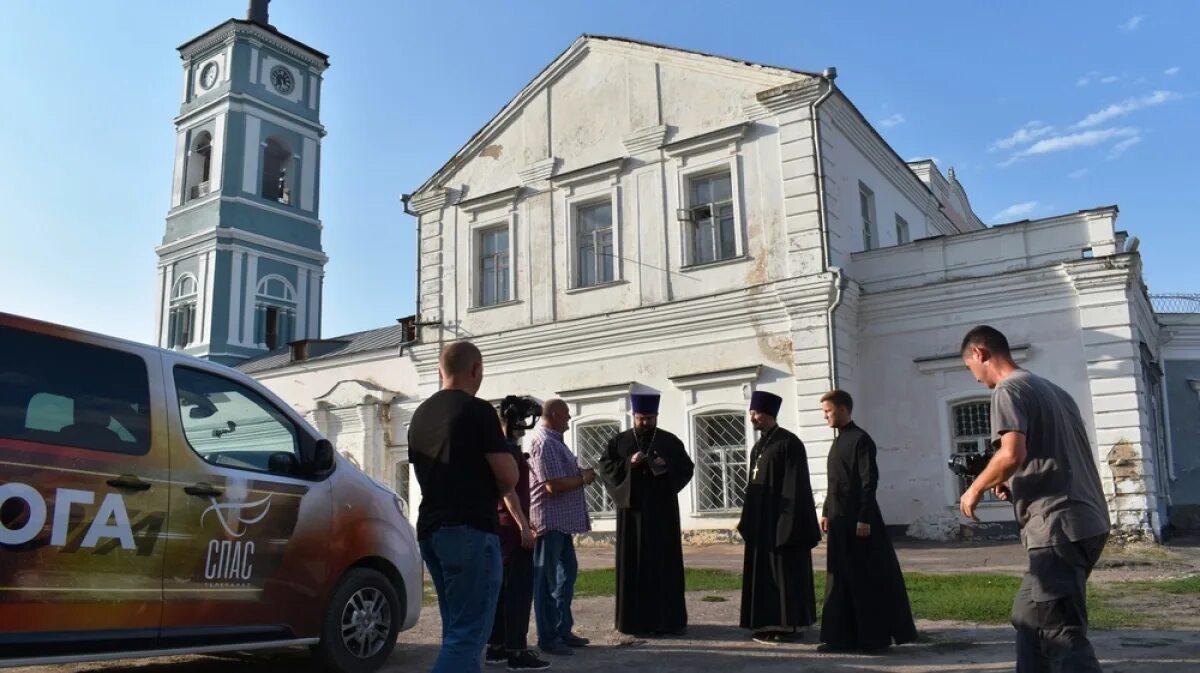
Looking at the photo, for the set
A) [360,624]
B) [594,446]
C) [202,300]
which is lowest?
[360,624]

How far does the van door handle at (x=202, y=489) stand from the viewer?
4570 mm

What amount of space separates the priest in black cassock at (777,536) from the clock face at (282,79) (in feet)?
111

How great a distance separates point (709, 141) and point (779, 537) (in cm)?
1135

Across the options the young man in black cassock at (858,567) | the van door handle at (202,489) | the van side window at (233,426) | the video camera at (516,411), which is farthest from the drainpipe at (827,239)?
the van door handle at (202,489)

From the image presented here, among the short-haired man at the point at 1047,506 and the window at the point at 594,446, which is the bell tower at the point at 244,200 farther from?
the short-haired man at the point at 1047,506

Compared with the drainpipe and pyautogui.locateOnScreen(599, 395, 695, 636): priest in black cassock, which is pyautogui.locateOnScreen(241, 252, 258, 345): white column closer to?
the drainpipe

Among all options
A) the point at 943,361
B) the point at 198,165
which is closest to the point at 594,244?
the point at 943,361

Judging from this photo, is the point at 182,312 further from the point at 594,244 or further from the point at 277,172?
the point at 594,244

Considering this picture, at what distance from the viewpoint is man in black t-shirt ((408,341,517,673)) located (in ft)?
12.3

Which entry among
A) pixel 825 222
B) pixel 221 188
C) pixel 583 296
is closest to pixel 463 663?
pixel 825 222

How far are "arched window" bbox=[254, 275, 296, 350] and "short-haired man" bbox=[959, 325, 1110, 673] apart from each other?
32522 mm

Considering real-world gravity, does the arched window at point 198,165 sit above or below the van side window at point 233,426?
above

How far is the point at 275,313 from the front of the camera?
1361 inches

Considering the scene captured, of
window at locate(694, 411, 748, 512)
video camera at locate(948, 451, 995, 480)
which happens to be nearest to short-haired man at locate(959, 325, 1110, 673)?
video camera at locate(948, 451, 995, 480)
